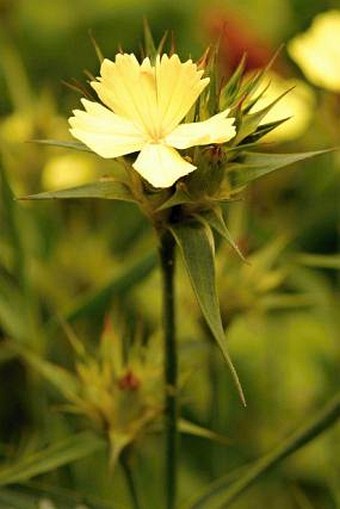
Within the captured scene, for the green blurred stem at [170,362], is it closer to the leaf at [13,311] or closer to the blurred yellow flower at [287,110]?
the leaf at [13,311]

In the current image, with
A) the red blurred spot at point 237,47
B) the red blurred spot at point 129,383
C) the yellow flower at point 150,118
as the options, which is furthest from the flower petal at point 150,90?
the red blurred spot at point 237,47

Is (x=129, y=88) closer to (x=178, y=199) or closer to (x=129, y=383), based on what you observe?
(x=178, y=199)

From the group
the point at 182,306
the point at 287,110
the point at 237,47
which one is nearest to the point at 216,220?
the point at 182,306

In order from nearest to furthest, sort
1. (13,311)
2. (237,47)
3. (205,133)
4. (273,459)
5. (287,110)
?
(205,133) < (273,459) < (13,311) < (287,110) < (237,47)

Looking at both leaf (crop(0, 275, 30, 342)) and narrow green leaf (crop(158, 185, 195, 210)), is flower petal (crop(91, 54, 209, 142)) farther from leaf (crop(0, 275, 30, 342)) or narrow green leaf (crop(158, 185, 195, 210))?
leaf (crop(0, 275, 30, 342))

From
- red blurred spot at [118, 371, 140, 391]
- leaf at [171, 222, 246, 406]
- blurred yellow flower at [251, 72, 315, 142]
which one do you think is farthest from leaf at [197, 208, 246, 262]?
blurred yellow flower at [251, 72, 315, 142]

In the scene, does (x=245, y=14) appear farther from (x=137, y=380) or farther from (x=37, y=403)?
(x=137, y=380)

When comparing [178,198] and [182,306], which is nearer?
[178,198]
